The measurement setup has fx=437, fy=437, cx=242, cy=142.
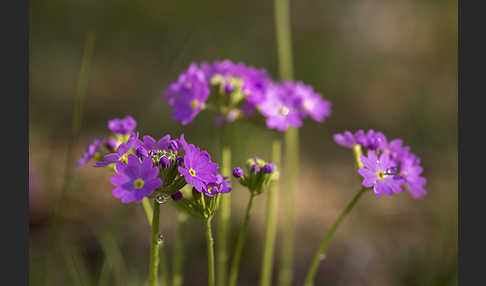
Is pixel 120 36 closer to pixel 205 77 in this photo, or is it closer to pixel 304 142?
pixel 304 142

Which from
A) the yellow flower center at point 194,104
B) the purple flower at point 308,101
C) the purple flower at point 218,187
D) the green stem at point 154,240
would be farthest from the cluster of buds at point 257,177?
the purple flower at point 308,101

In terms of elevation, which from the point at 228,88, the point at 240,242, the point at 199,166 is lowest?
the point at 240,242

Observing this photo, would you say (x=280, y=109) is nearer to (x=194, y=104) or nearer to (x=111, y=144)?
(x=194, y=104)

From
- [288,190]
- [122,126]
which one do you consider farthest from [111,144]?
[288,190]

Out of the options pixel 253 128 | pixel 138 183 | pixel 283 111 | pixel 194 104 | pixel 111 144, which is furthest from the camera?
pixel 253 128

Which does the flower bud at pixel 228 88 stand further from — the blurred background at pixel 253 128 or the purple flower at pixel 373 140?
the purple flower at pixel 373 140

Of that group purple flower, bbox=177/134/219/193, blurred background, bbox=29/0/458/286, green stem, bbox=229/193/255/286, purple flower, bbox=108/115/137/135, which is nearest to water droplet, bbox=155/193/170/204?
purple flower, bbox=177/134/219/193
